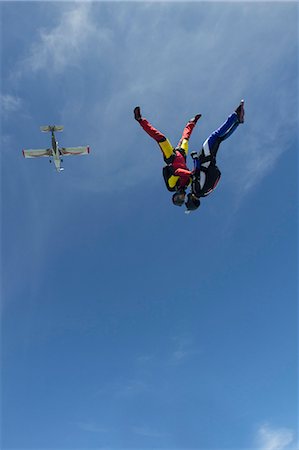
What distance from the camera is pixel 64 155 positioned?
6028 centimetres

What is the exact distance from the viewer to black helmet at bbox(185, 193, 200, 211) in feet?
44.1

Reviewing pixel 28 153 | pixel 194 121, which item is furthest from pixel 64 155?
pixel 194 121

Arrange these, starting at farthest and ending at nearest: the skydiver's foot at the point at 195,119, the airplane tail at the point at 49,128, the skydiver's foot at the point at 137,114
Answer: the airplane tail at the point at 49,128 → the skydiver's foot at the point at 195,119 → the skydiver's foot at the point at 137,114

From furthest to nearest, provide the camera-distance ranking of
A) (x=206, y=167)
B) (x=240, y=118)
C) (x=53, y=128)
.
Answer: (x=53, y=128) → (x=206, y=167) → (x=240, y=118)

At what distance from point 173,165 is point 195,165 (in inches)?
26.8

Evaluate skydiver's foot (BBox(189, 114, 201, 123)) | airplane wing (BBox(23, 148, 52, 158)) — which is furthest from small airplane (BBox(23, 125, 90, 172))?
skydiver's foot (BBox(189, 114, 201, 123))

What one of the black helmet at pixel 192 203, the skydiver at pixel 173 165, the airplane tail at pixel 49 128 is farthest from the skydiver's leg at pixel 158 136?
the airplane tail at pixel 49 128

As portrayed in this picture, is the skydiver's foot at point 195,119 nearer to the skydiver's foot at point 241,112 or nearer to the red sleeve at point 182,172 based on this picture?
the red sleeve at point 182,172

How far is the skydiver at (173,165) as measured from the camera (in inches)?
520

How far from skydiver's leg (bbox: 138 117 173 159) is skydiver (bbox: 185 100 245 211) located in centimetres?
79

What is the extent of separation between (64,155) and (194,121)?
47.5 m

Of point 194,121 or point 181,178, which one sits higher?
point 194,121

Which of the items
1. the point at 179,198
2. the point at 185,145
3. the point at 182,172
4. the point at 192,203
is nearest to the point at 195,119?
the point at 185,145

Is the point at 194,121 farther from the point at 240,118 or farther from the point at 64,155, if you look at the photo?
the point at 64,155
